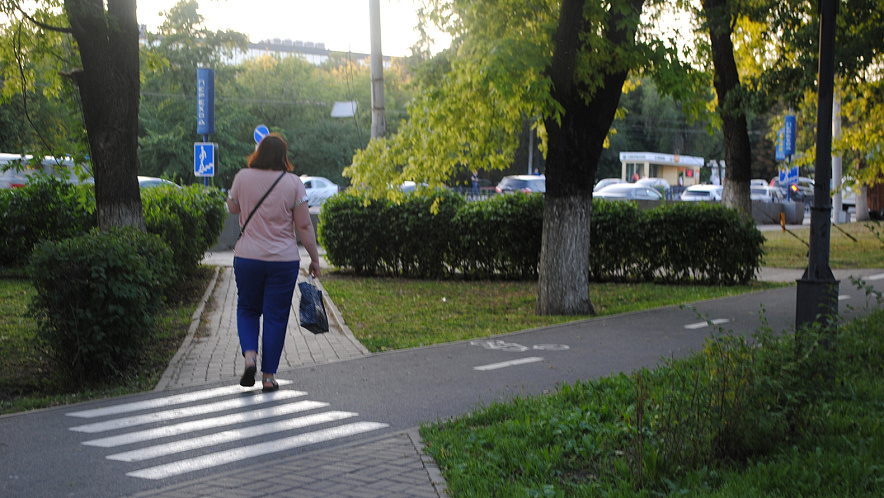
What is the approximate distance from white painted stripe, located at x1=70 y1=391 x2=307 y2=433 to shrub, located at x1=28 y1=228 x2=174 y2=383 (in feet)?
3.38

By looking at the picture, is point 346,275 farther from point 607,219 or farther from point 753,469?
point 753,469

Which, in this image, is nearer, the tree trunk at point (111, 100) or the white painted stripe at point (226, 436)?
the white painted stripe at point (226, 436)

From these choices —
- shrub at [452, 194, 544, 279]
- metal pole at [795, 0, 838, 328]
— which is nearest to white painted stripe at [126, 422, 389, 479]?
metal pole at [795, 0, 838, 328]

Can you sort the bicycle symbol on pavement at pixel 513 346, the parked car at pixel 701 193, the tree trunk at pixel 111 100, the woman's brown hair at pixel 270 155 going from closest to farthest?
the woman's brown hair at pixel 270 155 → the bicycle symbol on pavement at pixel 513 346 → the tree trunk at pixel 111 100 → the parked car at pixel 701 193

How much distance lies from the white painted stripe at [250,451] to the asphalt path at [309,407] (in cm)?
1

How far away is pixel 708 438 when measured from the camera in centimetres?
468

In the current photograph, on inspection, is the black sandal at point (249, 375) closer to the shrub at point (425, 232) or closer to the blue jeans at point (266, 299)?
the blue jeans at point (266, 299)

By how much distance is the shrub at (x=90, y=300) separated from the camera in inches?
258

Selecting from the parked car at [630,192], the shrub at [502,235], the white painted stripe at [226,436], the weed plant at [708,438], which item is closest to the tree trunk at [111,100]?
the white painted stripe at [226,436]

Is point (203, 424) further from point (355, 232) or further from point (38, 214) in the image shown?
point (355, 232)

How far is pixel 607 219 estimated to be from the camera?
15.1 meters

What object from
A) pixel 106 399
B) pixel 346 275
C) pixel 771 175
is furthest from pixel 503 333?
pixel 771 175

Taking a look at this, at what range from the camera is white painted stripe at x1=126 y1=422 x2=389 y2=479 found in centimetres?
478

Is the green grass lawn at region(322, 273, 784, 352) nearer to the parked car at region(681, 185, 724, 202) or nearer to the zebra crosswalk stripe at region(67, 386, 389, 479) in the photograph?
the zebra crosswalk stripe at region(67, 386, 389, 479)
